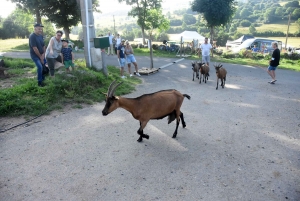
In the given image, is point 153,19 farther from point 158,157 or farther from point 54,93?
point 158,157

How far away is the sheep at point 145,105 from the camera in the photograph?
16.1ft

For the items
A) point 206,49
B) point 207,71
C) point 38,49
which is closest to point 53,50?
point 38,49

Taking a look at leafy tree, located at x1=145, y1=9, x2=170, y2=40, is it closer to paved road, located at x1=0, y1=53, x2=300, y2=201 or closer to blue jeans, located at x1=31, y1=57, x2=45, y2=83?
blue jeans, located at x1=31, y1=57, x2=45, y2=83

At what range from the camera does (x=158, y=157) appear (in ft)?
15.8

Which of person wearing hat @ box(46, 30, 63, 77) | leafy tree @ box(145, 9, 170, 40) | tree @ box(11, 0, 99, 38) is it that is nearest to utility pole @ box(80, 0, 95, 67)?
person wearing hat @ box(46, 30, 63, 77)

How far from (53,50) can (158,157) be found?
6225 millimetres

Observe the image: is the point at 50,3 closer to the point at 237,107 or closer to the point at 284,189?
the point at 237,107

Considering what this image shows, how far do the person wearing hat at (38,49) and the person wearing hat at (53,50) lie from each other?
0.38 metres

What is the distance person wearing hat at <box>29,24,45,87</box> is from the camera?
7.92 m

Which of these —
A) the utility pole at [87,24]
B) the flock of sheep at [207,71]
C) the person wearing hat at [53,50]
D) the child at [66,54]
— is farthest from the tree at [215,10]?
the person wearing hat at [53,50]

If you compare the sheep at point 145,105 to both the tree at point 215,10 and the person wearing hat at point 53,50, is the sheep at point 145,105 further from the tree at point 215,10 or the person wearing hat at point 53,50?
the tree at point 215,10

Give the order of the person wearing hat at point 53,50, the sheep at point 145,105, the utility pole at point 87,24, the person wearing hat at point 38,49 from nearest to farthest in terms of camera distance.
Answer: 1. the sheep at point 145,105
2. the person wearing hat at point 38,49
3. the person wearing hat at point 53,50
4. the utility pole at point 87,24

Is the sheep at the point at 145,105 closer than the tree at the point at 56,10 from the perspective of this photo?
Yes

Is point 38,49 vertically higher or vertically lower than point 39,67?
higher
